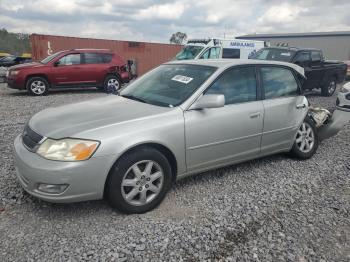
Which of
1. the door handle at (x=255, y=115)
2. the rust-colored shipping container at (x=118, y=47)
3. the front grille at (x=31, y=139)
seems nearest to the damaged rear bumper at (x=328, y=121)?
the door handle at (x=255, y=115)

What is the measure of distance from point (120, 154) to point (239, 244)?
4.45ft

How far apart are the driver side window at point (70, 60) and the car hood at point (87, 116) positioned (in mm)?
8512

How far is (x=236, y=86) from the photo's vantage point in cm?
411

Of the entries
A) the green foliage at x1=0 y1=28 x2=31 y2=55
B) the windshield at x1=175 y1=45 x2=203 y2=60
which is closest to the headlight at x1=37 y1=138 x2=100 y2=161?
the windshield at x1=175 y1=45 x2=203 y2=60

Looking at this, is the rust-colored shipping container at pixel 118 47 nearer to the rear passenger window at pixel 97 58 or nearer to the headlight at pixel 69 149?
the rear passenger window at pixel 97 58

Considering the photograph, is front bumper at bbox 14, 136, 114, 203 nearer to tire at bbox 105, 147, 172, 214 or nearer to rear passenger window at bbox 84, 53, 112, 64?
tire at bbox 105, 147, 172, 214

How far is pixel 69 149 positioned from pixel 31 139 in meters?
0.54

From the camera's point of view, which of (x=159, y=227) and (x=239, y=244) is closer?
(x=239, y=244)

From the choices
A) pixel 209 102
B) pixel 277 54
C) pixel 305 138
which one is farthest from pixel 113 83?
pixel 209 102

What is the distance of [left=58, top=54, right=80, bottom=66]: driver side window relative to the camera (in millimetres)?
11815

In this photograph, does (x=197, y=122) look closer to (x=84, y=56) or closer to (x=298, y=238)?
(x=298, y=238)

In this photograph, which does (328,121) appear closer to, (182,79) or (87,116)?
(182,79)

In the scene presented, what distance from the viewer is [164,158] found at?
340 cm

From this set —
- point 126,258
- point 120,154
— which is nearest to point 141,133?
point 120,154
